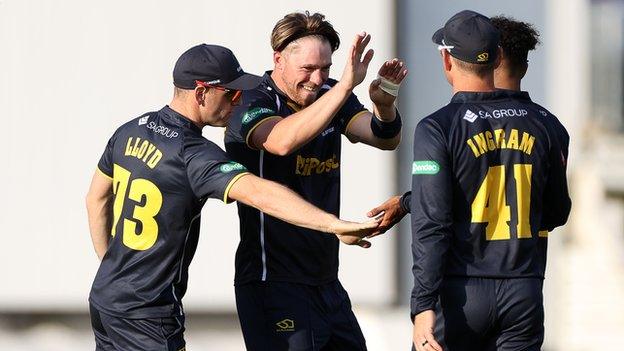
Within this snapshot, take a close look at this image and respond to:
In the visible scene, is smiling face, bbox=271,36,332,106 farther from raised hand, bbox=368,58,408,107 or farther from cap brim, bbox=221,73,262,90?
cap brim, bbox=221,73,262,90

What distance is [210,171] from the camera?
4.83 m

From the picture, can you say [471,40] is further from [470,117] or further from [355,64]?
[355,64]

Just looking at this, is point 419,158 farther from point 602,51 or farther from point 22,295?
point 602,51

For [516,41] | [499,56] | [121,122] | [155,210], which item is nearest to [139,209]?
[155,210]

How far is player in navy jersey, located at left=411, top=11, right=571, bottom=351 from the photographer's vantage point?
4770 mm

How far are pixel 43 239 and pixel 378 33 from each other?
2750mm

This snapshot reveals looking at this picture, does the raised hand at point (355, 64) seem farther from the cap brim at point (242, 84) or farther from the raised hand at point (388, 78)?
the cap brim at point (242, 84)

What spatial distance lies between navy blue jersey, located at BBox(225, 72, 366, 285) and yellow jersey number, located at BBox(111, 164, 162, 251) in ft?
1.74

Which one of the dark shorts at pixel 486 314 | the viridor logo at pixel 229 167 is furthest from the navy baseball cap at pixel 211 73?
the dark shorts at pixel 486 314

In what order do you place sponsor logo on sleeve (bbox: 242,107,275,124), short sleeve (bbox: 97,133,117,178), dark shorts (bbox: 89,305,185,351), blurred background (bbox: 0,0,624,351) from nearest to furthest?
dark shorts (bbox: 89,305,185,351)
short sleeve (bbox: 97,133,117,178)
sponsor logo on sleeve (bbox: 242,107,275,124)
blurred background (bbox: 0,0,624,351)

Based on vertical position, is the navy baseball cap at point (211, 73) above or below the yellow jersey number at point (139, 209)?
above

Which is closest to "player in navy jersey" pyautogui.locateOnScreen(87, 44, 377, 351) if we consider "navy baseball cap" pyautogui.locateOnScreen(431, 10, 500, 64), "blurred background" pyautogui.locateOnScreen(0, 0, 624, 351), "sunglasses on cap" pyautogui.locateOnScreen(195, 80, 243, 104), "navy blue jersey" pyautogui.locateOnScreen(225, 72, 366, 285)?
"sunglasses on cap" pyautogui.locateOnScreen(195, 80, 243, 104)

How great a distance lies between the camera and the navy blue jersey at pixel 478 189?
4766 millimetres

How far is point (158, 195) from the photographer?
4.94 meters
